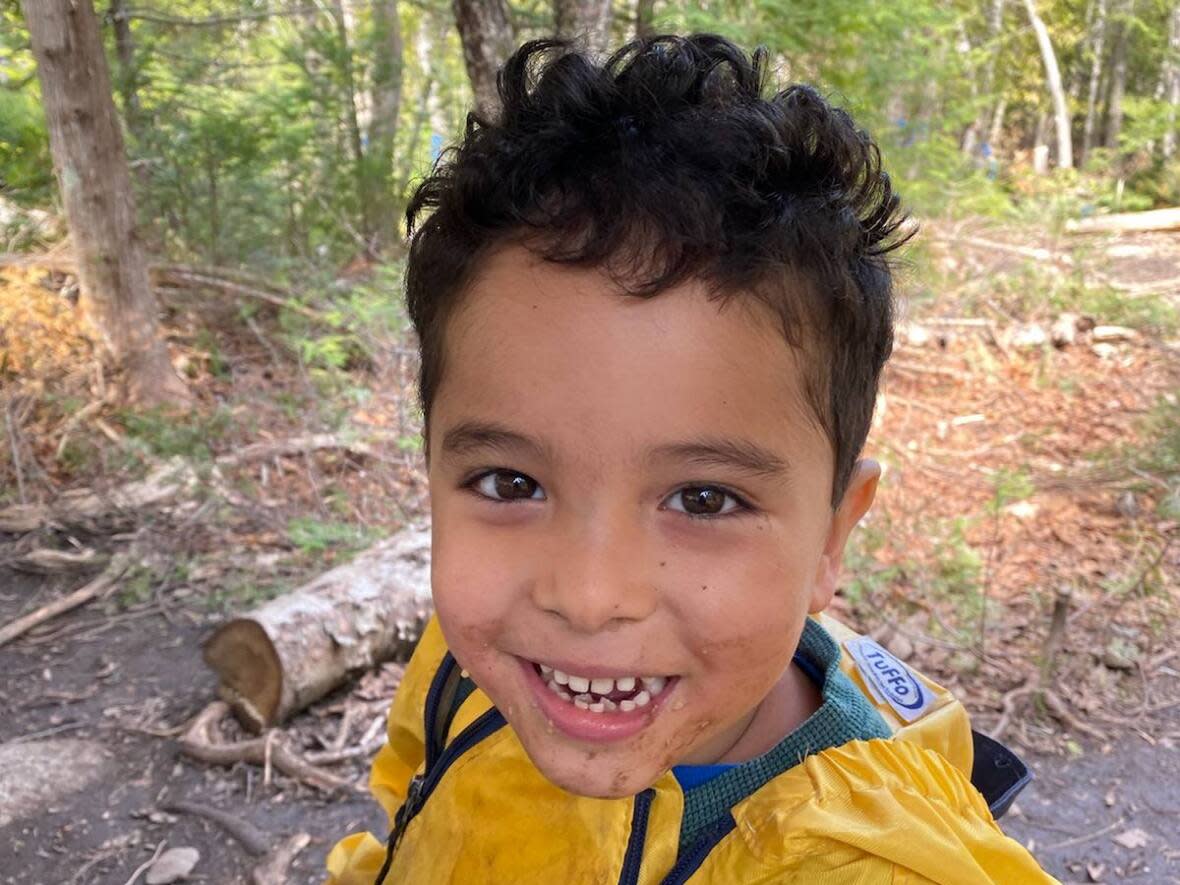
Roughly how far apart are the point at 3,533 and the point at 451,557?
4.24m

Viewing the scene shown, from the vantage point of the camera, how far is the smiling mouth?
1.13m

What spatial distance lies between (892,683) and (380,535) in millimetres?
3284

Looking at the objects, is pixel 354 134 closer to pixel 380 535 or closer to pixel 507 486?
pixel 380 535

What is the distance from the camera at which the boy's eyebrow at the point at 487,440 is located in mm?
1096

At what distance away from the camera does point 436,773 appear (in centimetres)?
148

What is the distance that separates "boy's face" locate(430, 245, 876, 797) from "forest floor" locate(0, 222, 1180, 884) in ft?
6.34

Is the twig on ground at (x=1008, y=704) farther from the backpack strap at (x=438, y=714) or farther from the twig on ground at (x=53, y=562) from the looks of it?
the twig on ground at (x=53, y=562)

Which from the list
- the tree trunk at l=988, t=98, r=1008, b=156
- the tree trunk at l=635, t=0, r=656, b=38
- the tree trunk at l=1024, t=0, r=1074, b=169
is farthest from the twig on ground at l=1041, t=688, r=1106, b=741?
the tree trunk at l=988, t=98, r=1008, b=156

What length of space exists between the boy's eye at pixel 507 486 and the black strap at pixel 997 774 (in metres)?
0.83

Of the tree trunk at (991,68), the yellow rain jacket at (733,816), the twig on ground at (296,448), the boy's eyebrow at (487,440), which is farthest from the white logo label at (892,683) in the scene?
the tree trunk at (991,68)

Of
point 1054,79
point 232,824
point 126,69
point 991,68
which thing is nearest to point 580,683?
point 232,824

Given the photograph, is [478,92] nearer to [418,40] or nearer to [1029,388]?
[1029,388]

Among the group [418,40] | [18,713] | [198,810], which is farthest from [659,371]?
[418,40]

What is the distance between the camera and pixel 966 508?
5156 mm
